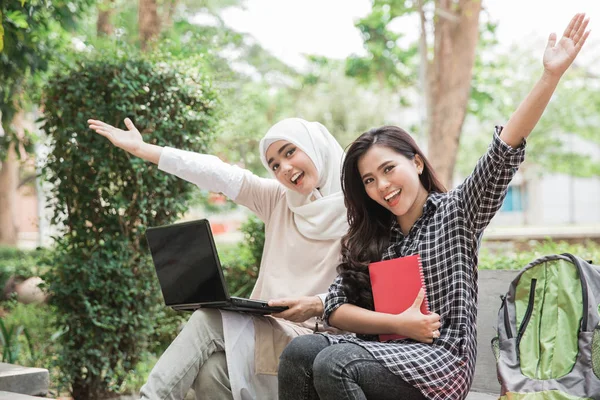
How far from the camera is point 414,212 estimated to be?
2.66 m

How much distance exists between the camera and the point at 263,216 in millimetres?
3463

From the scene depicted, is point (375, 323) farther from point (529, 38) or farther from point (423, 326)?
point (529, 38)

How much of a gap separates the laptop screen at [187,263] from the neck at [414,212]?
2.40 ft

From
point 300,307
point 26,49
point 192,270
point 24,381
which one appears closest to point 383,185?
point 300,307

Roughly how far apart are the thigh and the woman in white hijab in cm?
52

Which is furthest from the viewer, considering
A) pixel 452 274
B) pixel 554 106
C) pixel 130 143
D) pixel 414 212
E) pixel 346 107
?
pixel 554 106

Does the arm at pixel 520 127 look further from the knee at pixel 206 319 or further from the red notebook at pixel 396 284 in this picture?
the knee at pixel 206 319

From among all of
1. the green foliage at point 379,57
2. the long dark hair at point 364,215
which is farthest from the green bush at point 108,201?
the green foliage at point 379,57

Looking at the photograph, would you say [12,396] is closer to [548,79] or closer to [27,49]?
[548,79]

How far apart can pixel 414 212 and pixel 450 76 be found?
19.3ft

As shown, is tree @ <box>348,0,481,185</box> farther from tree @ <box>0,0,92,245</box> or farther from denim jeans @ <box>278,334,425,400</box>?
denim jeans @ <box>278,334,425,400</box>

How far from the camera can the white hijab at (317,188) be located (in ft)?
10.3

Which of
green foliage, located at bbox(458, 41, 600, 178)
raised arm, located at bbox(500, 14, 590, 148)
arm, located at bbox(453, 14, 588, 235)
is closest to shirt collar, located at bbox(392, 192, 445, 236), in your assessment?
arm, located at bbox(453, 14, 588, 235)

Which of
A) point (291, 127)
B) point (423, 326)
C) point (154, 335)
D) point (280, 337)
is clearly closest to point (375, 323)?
point (423, 326)
